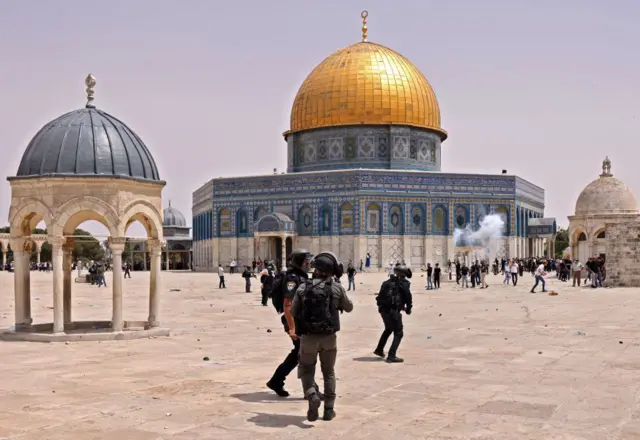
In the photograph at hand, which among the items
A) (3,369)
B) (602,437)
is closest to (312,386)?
(602,437)

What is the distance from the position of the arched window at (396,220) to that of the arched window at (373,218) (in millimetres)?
903

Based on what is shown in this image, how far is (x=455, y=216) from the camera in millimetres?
58375

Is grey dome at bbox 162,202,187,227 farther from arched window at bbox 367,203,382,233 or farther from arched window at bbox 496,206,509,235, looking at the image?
arched window at bbox 496,206,509,235

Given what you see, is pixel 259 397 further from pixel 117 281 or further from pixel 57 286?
pixel 57 286

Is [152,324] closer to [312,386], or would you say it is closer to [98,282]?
[312,386]

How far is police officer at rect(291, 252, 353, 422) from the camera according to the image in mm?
7773

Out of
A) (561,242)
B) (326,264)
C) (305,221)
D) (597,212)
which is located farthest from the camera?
(561,242)

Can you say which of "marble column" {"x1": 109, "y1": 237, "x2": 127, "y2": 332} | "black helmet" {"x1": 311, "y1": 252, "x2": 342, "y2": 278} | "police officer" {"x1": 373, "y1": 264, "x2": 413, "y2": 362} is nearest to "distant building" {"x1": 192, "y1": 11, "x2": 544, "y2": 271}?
"marble column" {"x1": 109, "y1": 237, "x2": 127, "y2": 332}

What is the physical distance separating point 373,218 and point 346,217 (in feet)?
6.15

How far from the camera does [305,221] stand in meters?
58.2

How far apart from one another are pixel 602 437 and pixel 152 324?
999 cm

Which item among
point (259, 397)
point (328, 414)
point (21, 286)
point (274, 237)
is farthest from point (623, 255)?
point (274, 237)

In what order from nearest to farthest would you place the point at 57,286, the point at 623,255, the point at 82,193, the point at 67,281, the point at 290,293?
the point at 290,293
the point at 57,286
the point at 82,193
the point at 67,281
the point at 623,255

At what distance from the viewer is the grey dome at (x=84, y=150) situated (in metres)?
14.4
